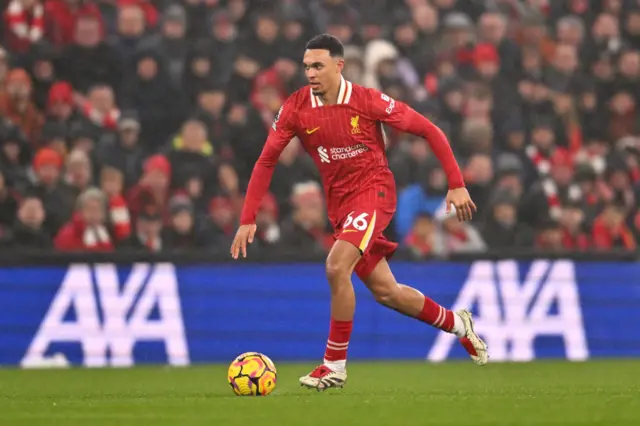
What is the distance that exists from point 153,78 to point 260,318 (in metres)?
3.40

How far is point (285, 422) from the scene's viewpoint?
7.18 meters

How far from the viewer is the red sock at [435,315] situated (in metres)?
9.87

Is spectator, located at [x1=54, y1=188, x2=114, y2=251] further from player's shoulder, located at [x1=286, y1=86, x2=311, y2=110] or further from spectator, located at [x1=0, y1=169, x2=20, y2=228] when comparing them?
player's shoulder, located at [x1=286, y1=86, x2=311, y2=110]

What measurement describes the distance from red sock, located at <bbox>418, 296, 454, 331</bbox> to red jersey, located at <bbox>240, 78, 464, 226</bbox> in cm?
92

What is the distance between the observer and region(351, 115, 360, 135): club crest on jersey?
9.40m

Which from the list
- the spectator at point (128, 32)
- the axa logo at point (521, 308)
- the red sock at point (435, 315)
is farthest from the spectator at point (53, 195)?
the red sock at point (435, 315)

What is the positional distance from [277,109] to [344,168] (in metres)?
5.80

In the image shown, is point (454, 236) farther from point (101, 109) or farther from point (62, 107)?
point (62, 107)

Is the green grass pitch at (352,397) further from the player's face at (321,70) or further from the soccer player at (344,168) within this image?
the player's face at (321,70)

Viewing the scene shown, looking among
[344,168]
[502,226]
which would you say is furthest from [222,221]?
[344,168]

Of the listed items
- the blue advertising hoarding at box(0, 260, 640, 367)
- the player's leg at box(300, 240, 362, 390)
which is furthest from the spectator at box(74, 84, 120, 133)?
the player's leg at box(300, 240, 362, 390)

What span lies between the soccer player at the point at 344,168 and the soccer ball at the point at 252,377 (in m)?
0.29

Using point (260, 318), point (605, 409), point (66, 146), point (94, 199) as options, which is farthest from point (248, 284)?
point (605, 409)

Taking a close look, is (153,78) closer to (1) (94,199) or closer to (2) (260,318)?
(1) (94,199)
